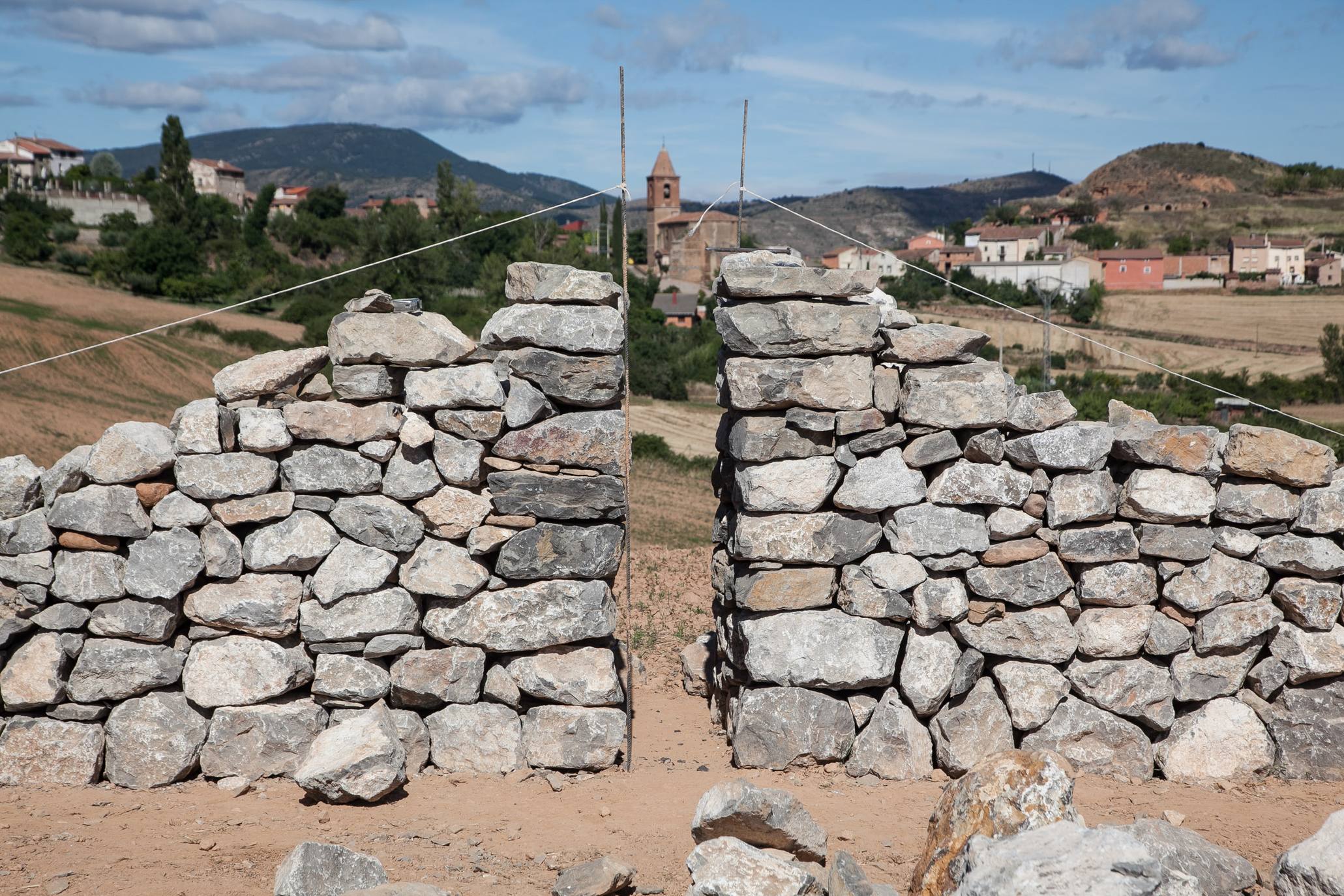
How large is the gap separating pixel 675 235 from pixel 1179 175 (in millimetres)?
47075

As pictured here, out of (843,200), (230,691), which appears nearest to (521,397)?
(230,691)

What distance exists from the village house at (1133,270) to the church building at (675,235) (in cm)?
2525

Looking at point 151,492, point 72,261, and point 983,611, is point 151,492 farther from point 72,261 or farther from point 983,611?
point 72,261

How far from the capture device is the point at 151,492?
20.0 feet

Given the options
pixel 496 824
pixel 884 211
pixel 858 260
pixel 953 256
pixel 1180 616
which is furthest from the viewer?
pixel 884 211

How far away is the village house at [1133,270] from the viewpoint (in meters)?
60.5

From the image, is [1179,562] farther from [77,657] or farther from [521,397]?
[77,657]

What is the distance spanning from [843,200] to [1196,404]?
123779mm

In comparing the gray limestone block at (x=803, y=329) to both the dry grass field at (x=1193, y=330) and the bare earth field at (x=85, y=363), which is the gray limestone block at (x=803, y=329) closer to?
the bare earth field at (x=85, y=363)

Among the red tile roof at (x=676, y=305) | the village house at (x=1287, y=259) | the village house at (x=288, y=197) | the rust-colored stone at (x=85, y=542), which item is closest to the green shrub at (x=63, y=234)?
the red tile roof at (x=676, y=305)

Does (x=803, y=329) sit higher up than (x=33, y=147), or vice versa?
(x=33, y=147)

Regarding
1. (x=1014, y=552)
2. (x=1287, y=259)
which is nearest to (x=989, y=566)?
(x=1014, y=552)

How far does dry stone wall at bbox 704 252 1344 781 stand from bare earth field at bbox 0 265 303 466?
13036mm

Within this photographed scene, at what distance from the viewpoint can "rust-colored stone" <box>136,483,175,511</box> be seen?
6.08m
